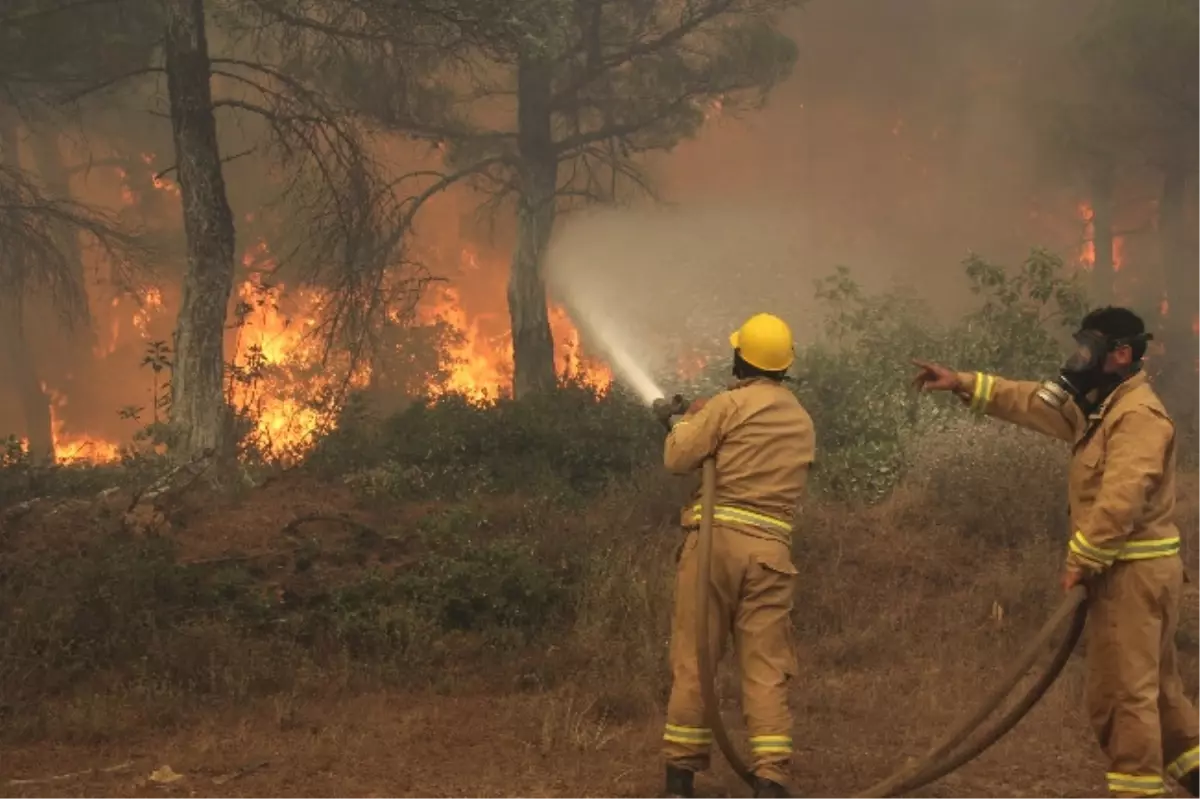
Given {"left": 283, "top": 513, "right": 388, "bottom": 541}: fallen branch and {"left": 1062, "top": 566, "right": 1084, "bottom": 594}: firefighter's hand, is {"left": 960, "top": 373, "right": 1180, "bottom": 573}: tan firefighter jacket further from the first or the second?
{"left": 283, "top": 513, "right": 388, "bottom": 541}: fallen branch

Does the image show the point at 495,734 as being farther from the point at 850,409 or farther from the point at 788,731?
the point at 850,409

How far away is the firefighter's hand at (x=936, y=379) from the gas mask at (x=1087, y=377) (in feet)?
0.98

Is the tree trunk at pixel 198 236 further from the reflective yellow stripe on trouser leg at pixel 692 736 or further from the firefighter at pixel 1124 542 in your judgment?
the firefighter at pixel 1124 542

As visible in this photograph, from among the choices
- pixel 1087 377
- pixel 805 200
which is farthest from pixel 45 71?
pixel 805 200

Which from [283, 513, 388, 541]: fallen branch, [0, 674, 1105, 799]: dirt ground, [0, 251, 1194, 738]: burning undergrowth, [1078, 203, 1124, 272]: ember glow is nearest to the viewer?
[0, 674, 1105, 799]: dirt ground

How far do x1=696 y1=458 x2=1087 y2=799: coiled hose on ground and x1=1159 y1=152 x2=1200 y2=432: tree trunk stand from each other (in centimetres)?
1613

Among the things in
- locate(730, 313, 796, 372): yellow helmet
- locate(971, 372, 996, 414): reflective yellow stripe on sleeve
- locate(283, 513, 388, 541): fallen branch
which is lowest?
locate(283, 513, 388, 541): fallen branch

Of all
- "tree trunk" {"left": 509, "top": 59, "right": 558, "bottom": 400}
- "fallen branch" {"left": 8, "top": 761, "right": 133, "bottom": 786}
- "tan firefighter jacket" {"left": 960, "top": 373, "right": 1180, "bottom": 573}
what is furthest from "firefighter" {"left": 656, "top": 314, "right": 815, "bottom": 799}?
"tree trunk" {"left": 509, "top": 59, "right": 558, "bottom": 400}

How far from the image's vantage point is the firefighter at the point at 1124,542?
12.9 ft

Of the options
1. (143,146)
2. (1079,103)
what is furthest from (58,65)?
(1079,103)

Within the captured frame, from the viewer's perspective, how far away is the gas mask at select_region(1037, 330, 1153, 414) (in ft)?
13.6

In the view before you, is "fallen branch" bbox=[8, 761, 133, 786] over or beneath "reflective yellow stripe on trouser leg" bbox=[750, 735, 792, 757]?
beneath

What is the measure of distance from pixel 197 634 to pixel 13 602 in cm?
108

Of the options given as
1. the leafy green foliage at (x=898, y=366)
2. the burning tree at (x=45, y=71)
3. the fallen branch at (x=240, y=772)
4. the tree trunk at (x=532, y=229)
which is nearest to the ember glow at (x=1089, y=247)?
the leafy green foliage at (x=898, y=366)
